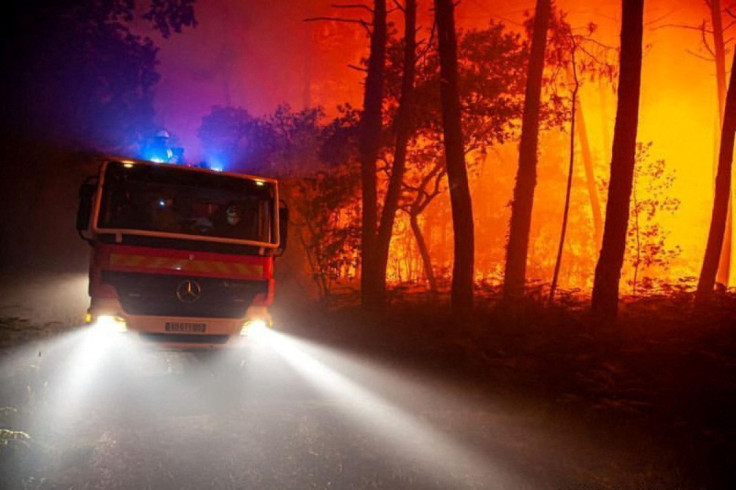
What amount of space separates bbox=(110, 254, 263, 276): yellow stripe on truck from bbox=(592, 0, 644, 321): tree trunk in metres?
6.16

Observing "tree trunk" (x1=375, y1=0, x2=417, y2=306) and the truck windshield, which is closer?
the truck windshield

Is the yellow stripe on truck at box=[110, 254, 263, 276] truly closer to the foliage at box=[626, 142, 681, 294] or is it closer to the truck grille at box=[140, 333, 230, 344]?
the truck grille at box=[140, 333, 230, 344]

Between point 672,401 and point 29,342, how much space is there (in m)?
9.71

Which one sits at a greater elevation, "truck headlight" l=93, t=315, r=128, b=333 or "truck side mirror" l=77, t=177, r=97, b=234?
"truck side mirror" l=77, t=177, r=97, b=234

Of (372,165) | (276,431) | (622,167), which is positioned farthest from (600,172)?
(276,431)

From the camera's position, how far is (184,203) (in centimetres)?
793

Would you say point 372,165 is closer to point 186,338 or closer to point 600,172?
point 186,338

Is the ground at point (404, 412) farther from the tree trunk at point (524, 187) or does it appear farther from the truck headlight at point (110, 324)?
the tree trunk at point (524, 187)

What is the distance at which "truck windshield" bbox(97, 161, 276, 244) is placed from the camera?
24.7ft

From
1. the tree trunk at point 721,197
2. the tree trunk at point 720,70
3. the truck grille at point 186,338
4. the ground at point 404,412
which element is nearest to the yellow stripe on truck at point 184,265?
the truck grille at point 186,338

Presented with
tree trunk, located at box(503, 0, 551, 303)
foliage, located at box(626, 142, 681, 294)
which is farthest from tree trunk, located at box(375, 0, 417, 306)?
Answer: foliage, located at box(626, 142, 681, 294)

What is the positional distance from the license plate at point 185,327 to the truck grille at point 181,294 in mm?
118

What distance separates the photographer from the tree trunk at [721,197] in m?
13.8

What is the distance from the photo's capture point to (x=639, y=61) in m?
10.1
